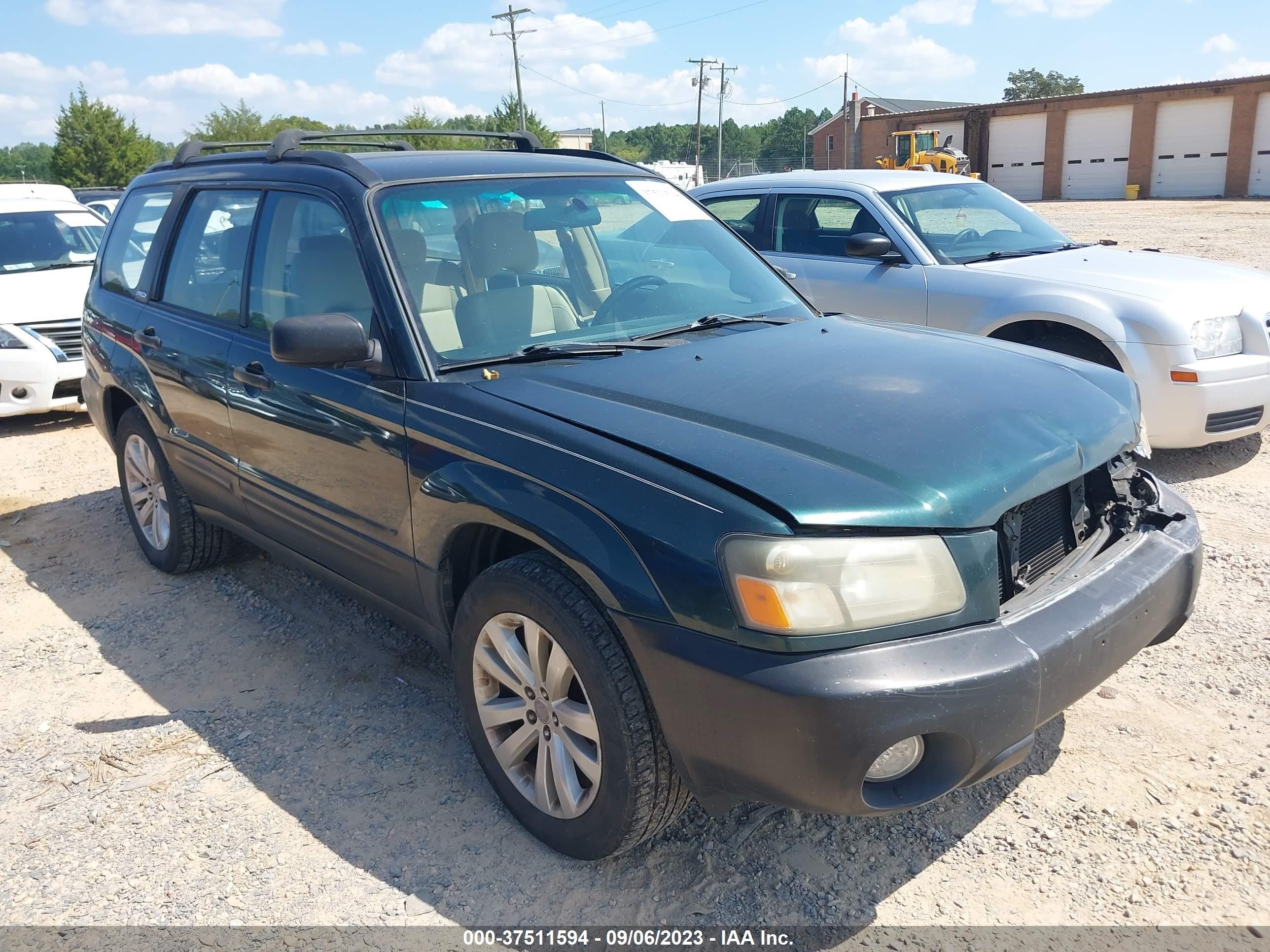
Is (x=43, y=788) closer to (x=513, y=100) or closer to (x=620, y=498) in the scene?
(x=620, y=498)

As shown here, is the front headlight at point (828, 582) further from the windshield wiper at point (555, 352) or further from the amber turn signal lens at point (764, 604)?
the windshield wiper at point (555, 352)

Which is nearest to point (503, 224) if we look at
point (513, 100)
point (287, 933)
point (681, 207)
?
point (681, 207)

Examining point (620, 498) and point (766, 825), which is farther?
point (766, 825)

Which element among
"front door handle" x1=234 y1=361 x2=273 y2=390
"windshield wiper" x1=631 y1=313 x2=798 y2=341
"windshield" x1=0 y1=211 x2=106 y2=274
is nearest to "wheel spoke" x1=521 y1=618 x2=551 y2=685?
"windshield wiper" x1=631 y1=313 x2=798 y2=341

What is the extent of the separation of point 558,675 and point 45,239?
879 centimetres

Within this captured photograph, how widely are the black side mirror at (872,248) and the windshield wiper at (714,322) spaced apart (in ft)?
8.78

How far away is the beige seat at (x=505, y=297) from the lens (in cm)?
311

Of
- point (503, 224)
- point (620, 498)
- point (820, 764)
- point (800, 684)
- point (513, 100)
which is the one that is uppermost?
point (513, 100)

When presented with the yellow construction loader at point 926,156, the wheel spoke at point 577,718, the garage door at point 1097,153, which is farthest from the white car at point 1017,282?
the garage door at point 1097,153

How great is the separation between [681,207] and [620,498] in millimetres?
2078

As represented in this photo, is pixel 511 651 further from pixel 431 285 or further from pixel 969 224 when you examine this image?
pixel 969 224

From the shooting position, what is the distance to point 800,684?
80.4 inches

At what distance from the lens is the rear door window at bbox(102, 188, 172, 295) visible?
15.1 ft

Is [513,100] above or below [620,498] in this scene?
above
